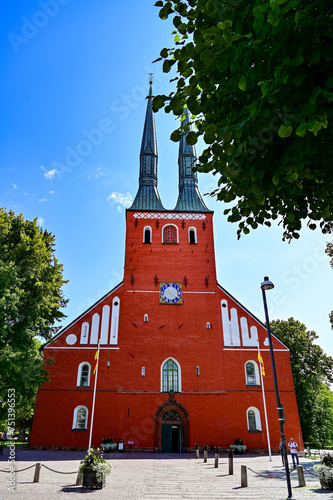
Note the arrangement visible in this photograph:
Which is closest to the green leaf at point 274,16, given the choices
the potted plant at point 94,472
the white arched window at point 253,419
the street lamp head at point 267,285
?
the street lamp head at point 267,285

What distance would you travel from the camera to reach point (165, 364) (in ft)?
75.4

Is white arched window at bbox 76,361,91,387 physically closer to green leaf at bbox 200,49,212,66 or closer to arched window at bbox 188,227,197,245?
arched window at bbox 188,227,197,245

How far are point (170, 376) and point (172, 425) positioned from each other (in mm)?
2873

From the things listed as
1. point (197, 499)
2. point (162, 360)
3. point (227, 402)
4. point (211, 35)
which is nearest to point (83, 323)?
point (162, 360)

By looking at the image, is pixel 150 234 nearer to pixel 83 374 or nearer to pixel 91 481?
pixel 83 374

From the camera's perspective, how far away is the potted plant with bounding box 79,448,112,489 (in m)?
9.79

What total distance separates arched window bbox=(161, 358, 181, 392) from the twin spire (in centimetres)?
1186

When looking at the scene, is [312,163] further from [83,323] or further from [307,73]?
[83,323]

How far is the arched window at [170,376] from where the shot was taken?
22.4 meters

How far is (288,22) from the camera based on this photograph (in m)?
3.20

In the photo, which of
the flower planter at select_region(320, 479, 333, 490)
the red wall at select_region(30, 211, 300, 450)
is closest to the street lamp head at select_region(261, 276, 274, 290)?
the flower planter at select_region(320, 479, 333, 490)

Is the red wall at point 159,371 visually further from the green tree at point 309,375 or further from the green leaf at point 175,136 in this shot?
the green leaf at point 175,136

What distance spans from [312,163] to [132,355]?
20.6 meters

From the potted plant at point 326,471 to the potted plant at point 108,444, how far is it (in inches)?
524
